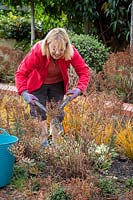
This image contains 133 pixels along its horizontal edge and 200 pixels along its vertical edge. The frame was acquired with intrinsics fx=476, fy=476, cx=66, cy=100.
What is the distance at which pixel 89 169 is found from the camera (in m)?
4.23

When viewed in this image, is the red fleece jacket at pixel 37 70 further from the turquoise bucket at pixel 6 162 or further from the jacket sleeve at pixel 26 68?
the turquoise bucket at pixel 6 162

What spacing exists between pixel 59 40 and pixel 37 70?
512 mm

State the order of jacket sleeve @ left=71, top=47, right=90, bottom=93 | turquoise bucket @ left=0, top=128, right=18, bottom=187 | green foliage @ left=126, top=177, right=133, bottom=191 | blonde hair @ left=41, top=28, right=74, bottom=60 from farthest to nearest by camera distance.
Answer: jacket sleeve @ left=71, top=47, right=90, bottom=93
blonde hair @ left=41, top=28, right=74, bottom=60
green foliage @ left=126, top=177, right=133, bottom=191
turquoise bucket @ left=0, top=128, right=18, bottom=187

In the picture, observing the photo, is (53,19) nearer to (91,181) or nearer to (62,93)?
(62,93)

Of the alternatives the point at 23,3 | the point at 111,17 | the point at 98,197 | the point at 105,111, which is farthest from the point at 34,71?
the point at 23,3

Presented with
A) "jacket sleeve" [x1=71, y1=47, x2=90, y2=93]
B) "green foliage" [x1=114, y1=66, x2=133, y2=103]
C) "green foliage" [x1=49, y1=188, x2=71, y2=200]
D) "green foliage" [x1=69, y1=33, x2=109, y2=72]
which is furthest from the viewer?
"green foliage" [x1=69, y1=33, x2=109, y2=72]

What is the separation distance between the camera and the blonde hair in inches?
178

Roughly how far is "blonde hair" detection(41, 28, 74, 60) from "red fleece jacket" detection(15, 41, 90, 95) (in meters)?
0.08

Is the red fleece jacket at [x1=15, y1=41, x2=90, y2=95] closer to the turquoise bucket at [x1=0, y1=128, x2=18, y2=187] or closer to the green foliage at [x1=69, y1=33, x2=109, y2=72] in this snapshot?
the turquoise bucket at [x1=0, y1=128, x2=18, y2=187]

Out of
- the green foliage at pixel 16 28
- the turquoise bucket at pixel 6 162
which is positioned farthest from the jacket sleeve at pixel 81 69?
the green foliage at pixel 16 28

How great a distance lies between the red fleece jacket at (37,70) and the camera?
15.7 feet

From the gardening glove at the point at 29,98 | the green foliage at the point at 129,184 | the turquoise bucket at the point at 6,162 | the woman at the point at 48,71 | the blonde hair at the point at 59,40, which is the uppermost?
the blonde hair at the point at 59,40

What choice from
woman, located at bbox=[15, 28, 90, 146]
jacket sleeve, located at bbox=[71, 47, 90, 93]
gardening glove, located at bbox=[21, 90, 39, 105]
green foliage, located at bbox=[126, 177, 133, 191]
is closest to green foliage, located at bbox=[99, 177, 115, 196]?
green foliage, located at bbox=[126, 177, 133, 191]

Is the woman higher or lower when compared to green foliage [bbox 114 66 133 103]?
higher
